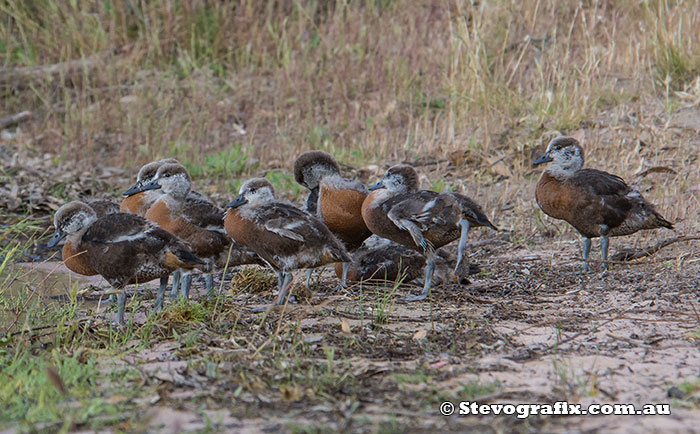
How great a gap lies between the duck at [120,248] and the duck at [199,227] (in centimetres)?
63

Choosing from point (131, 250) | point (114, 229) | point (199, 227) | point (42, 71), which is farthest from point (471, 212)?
point (42, 71)

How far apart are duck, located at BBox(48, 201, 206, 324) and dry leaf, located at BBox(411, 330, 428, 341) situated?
5.53 ft

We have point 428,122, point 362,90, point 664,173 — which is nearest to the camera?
point 664,173

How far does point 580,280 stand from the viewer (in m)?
6.33

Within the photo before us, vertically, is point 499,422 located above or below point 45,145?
above

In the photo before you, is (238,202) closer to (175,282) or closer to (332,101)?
(175,282)

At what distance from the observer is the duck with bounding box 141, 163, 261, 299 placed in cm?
642

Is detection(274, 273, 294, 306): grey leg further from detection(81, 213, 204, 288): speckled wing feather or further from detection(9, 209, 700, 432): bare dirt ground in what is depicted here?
detection(81, 213, 204, 288): speckled wing feather

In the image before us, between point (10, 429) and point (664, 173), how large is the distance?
24.7ft

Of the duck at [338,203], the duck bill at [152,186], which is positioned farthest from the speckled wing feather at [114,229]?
the duck at [338,203]

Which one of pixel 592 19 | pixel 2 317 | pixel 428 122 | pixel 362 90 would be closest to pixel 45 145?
pixel 362 90

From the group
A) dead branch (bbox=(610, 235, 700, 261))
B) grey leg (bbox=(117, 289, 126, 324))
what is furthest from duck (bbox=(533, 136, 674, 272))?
grey leg (bbox=(117, 289, 126, 324))

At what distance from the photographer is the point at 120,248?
542 centimetres

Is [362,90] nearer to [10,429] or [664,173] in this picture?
[664,173]
